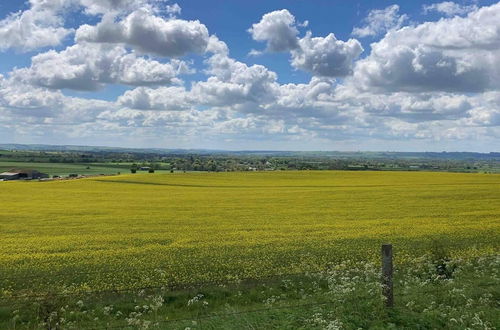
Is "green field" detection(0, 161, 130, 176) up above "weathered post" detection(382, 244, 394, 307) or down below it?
below

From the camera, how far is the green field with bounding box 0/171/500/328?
53.4 ft

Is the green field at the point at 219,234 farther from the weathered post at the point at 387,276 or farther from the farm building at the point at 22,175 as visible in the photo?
the farm building at the point at 22,175

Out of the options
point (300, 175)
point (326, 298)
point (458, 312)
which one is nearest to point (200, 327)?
point (326, 298)

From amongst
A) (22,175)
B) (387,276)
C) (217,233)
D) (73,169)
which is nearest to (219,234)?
(217,233)

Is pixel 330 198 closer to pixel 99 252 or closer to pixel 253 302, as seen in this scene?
pixel 99 252

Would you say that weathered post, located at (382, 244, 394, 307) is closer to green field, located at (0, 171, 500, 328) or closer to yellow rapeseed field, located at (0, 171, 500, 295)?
green field, located at (0, 171, 500, 328)

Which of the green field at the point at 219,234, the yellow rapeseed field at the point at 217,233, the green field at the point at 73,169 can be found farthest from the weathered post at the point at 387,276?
the green field at the point at 73,169

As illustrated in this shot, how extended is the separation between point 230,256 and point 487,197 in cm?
3112

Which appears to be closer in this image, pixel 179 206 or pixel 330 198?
pixel 179 206

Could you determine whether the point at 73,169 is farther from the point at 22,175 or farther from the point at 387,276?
the point at 387,276

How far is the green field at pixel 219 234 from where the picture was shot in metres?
16.3

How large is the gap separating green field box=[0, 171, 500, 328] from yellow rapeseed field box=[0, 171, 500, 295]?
0.19 ft

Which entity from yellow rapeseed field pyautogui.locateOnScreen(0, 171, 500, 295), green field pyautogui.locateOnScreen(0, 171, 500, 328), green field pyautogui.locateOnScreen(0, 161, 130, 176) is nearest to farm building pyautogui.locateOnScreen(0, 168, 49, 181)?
green field pyautogui.locateOnScreen(0, 161, 130, 176)

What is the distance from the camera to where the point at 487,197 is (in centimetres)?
4019
